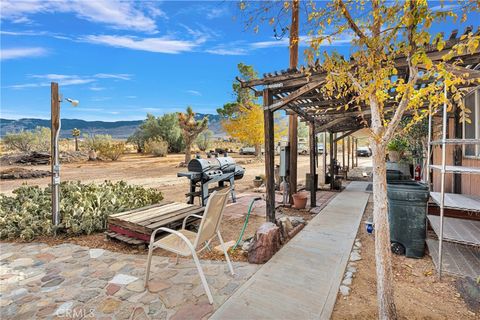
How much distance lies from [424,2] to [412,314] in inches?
98.7

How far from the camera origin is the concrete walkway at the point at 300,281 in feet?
7.27

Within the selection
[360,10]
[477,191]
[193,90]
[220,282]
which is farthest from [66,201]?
[193,90]

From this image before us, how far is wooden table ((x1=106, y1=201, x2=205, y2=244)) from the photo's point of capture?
3.72 meters

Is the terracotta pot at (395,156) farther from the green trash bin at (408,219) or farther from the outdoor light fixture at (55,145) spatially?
the outdoor light fixture at (55,145)

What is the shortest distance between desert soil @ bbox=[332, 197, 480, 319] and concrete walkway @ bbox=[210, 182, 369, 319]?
0.59 feet

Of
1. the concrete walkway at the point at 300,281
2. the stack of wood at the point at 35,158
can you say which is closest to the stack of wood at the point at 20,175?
the stack of wood at the point at 35,158

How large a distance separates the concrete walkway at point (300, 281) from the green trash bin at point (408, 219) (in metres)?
0.72

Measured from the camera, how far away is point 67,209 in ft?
14.5

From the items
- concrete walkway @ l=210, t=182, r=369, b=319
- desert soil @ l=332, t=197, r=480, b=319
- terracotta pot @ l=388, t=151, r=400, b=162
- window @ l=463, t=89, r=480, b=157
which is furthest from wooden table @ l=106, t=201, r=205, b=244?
terracotta pot @ l=388, t=151, r=400, b=162

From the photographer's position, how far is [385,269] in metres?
1.93

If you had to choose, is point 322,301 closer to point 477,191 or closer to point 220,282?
point 220,282

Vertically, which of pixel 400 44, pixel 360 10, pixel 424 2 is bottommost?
pixel 400 44

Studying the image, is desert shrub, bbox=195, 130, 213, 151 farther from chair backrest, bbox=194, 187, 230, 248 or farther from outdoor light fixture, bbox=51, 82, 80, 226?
chair backrest, bbox=194, 187, 230, 248

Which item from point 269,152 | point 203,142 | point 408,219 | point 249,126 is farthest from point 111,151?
point 408,219
